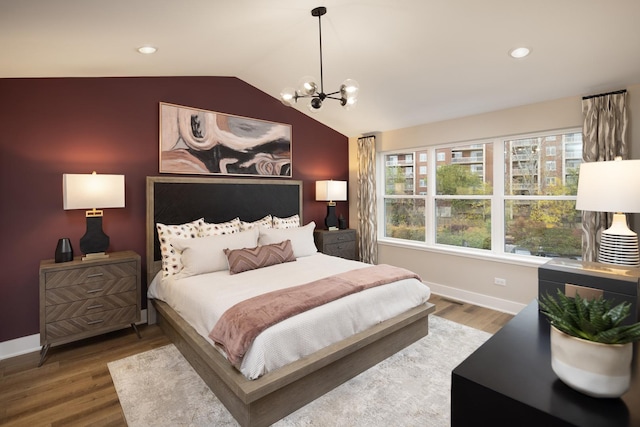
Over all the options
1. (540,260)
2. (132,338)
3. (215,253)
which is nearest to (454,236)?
(540,260)

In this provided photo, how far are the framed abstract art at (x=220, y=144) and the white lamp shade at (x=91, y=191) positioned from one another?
2.21 ft

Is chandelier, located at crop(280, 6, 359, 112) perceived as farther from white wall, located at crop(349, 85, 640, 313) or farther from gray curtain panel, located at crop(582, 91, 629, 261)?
gray curtain panel, located at crop(582, 91, 629, 261)

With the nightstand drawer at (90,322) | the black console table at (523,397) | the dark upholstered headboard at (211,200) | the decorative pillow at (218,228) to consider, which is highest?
the dark upholstered headboard at (211,200)

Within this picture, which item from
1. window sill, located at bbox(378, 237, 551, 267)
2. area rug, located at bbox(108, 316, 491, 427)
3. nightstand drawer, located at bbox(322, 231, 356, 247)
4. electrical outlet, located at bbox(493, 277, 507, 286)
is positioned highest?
nightstand drawer, located at bbox(322, 231, 356, 247)

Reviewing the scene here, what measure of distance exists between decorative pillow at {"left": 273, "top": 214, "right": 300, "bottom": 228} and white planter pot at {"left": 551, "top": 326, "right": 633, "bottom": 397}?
3603 mm

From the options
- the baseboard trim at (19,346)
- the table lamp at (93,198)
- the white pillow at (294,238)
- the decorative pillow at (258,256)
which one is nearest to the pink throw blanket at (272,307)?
the decorative pillow at (258,256)

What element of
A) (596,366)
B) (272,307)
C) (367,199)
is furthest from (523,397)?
(367,199)

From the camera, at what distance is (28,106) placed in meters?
2.88

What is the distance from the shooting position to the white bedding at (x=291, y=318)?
1.98 m

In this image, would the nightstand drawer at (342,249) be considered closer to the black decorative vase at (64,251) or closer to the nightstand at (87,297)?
the nightstand at (87,297)

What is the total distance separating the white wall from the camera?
3.33 meters

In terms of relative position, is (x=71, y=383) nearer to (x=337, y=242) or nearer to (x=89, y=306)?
(x=89, y=306)

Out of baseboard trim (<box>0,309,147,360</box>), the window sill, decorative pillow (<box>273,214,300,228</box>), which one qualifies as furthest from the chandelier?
baseboard trim (<box>0,309,147,360</box>)

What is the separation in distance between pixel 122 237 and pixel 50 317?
3.16 feet
